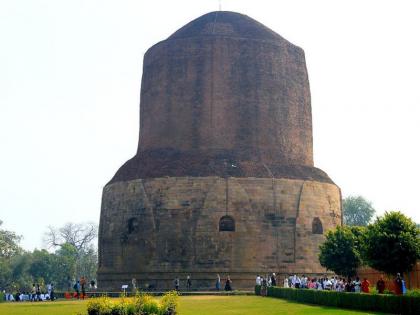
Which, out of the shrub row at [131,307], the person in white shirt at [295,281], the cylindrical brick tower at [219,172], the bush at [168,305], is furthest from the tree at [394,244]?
the shrub row at [131,307]

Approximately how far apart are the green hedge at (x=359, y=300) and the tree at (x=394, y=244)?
2107 mm

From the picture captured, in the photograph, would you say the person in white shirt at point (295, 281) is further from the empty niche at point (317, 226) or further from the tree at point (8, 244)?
the tree at point (8, 244)

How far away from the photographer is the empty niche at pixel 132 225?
27641mm

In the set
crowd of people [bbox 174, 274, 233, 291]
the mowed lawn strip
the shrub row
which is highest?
crowd of people [bbox 174, 274, 233, 291]

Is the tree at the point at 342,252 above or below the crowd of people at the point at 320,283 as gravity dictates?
above

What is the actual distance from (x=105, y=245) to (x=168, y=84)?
24.5ft

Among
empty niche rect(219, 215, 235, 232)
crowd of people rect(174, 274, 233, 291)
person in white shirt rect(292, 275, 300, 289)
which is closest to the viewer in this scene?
person in white shirt rect(292, 275, 300, 289)

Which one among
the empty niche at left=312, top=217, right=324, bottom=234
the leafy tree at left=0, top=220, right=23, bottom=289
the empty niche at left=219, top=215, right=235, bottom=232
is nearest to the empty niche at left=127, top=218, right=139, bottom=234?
the empty niche at left=219, top=215, right=235, bottom=232

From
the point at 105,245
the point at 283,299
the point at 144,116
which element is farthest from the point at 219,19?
the point at 283,299

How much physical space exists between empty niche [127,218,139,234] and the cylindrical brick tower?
2.3 inches

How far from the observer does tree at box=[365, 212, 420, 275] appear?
1867 cm

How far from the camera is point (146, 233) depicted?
89.0 ft

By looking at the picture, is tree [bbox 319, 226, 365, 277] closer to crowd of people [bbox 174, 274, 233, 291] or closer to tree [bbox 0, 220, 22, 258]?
crowd of people [bbox 174, 274, 233, 291]

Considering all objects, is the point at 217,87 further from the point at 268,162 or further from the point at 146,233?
the point at 146,233
